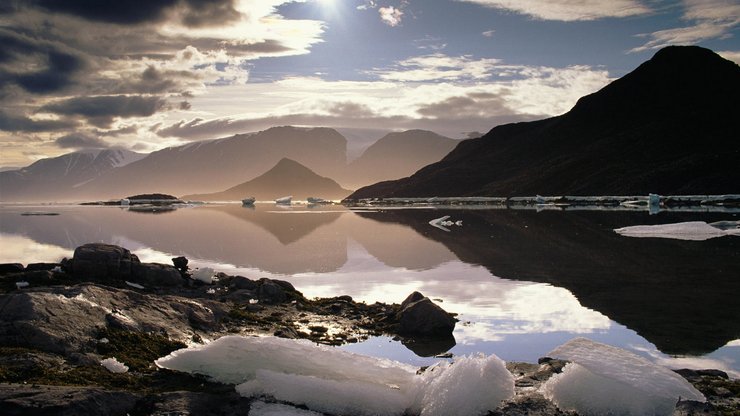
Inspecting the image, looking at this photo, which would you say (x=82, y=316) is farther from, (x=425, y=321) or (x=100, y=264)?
(x=100, y=264)

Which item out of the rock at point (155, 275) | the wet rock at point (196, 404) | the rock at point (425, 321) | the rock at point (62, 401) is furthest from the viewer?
the rock at point (155, 275)

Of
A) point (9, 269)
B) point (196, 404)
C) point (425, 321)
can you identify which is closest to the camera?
point (196, 404)

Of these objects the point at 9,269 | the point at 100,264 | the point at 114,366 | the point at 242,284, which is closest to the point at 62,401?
the point at 114,366

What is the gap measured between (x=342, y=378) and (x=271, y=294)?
1093 cm

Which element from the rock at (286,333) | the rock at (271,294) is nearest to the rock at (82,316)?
the rock at (286,333)

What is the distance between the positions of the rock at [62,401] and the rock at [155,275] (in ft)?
45.0

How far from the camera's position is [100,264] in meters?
20.7

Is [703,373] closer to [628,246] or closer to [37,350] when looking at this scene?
[37,350]

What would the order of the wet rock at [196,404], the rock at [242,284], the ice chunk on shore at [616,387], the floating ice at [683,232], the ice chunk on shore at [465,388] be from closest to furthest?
the wet rock at [196,404]
the ice chunk on shore at [465,388]
the ice chunk on shore at [616,387]
the rock at [242,284]
the floating ice at [683,232]

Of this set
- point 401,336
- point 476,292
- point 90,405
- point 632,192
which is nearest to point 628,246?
point 476,292

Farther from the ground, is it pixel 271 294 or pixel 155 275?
pixel 155 275

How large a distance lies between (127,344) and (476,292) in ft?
45.8

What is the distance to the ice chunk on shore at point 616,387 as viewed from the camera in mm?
8656

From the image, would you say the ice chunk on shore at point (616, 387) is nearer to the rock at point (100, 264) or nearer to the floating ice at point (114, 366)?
the floating ice at point (114, 366)
